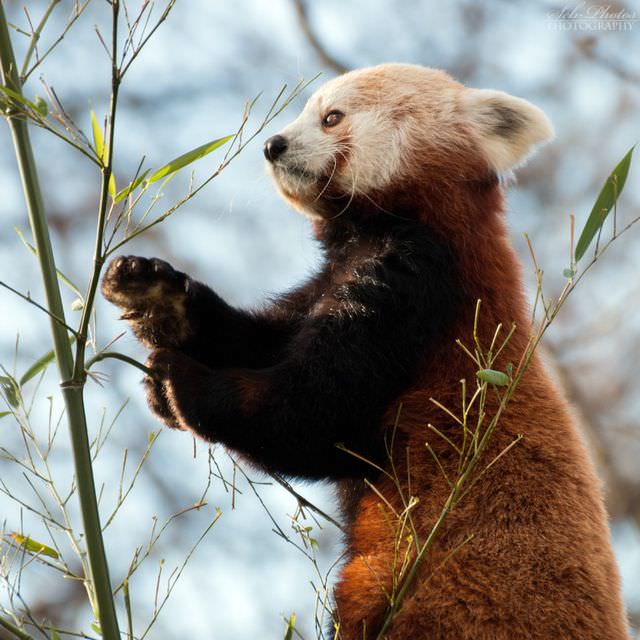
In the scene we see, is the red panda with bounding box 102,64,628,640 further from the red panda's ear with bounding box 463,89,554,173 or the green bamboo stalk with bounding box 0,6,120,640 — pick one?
the green bamboo stalk with bounding box 0,6,120,640

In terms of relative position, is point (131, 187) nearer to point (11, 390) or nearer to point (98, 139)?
point (98, 139)

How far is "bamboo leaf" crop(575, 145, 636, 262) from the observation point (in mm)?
2260

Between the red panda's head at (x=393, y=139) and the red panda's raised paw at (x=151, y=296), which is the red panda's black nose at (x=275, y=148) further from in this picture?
the red panda's raised paw at (x=151, y=296)

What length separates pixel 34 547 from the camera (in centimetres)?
245

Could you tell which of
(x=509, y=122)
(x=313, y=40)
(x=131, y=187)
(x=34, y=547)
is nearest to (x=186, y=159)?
(x=131, y=187)

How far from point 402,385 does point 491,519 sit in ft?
1.55

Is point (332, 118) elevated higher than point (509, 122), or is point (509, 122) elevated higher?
point (509, 122)

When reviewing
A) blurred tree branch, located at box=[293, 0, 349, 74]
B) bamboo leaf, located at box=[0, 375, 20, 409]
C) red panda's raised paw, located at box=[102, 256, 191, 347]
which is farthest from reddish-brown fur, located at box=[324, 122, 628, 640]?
blurred tree branch, located at box=[293, 0, 349, 74]

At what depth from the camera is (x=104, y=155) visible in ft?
6.85

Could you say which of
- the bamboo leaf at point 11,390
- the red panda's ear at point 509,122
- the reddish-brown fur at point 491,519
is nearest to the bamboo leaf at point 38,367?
the bamboo leaf at point 11,390

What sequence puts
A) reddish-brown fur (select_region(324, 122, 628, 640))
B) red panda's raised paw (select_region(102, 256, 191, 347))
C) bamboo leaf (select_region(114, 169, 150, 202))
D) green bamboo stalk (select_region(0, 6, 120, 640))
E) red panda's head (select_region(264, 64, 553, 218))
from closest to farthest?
green bamboo stalk (select_region(0, 6, 120, 640))
bamboo leaf (select_region(114, 169, 150, 202))
reddish-brown fur (select_region(324, 122, 628, 640))
red panda's raised paw (select_region(102, 256, 191, 347))
red panda's head (select_region(264, 64, 553, 218))

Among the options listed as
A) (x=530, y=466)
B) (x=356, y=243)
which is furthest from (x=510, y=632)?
(x=356, y=243)

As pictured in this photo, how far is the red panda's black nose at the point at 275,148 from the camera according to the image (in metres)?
3.33

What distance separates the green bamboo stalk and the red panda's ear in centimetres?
181
